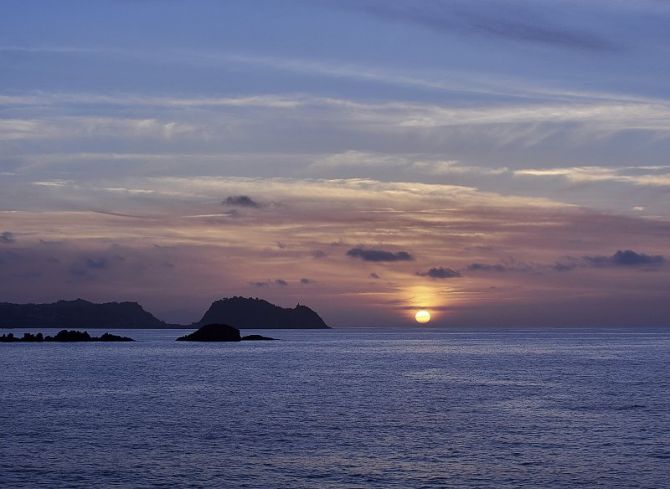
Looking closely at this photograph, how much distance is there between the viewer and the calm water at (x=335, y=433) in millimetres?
47188

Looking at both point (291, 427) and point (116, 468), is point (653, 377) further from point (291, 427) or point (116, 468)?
point (116, 468)

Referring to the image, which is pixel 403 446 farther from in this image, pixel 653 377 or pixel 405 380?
pixel 653 377

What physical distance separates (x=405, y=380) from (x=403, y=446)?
60.7 meters

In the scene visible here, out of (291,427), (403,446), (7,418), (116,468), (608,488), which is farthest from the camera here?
(7,418)

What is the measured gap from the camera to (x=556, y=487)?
145ft

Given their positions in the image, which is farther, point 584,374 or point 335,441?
point 584,374

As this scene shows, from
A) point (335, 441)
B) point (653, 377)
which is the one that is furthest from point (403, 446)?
point (653, 377)

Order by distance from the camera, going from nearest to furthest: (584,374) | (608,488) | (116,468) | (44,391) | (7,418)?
(608,488) → (116,468) → (7,418) → (44,391) → (584,374)

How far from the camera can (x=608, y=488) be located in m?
44.3

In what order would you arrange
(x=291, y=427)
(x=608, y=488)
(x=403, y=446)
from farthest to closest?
(x=291, y=427), (x=403, y=446), (x=608, y=488)

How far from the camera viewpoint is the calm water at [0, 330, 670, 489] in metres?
47.2

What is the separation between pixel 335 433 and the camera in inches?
2447

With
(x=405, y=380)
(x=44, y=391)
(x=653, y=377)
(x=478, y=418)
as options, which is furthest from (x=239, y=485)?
(x=653, y=377)

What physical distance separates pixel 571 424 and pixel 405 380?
164 feet
